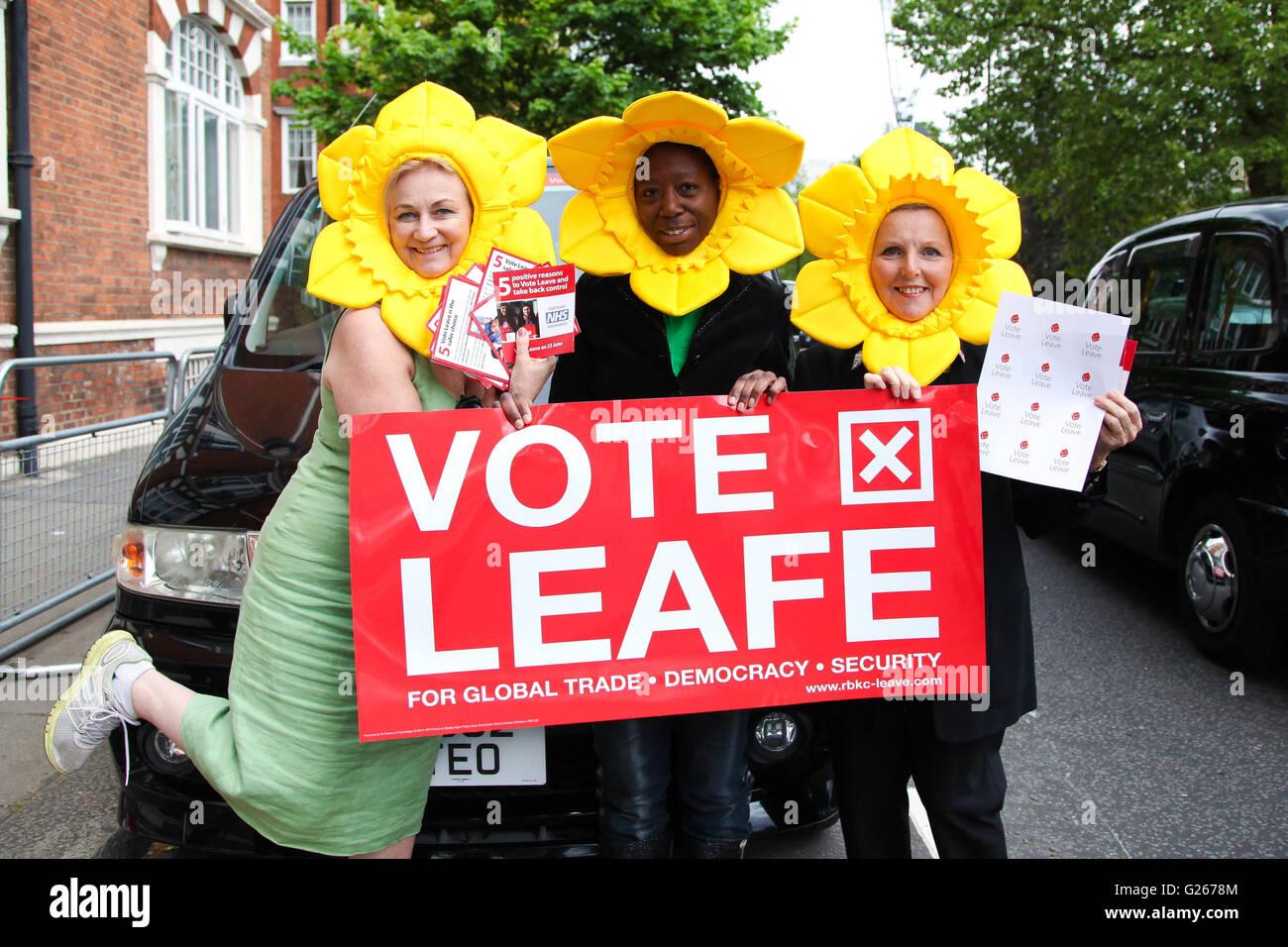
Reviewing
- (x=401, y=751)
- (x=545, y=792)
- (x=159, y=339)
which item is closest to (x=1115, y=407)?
(x=545, y=792)

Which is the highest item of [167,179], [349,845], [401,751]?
[167,179]

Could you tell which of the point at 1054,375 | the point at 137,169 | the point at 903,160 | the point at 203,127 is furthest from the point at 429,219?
the point at 203,127

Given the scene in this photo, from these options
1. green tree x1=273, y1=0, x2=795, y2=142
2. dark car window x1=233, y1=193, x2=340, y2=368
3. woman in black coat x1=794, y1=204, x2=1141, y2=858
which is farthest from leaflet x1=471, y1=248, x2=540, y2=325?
green tree x1=273, y1=0, x2=795, y2=142

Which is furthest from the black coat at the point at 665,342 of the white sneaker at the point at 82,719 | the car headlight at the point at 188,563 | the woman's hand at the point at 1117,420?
the white sneaker at the point at 82,719

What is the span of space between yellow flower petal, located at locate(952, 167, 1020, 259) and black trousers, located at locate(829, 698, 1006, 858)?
1050mm

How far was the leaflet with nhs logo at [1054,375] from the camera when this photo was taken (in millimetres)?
2240

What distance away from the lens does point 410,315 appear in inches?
84.9

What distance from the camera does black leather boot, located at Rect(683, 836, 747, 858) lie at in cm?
246

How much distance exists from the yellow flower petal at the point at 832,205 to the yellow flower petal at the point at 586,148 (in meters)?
0.45

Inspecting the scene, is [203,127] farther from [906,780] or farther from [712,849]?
[906,780]

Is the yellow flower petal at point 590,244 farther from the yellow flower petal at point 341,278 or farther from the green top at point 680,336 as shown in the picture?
the yellow flower petal at point 341,278

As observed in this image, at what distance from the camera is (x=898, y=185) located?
225 centimetres
